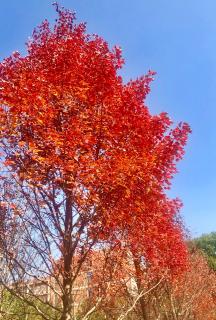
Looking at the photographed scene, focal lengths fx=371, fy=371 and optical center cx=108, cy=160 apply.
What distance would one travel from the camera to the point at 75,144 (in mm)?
7207

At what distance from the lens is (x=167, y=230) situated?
600 inches

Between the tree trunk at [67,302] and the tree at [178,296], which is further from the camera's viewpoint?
the tree at [178,296]

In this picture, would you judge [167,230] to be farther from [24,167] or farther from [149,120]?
[24,167]

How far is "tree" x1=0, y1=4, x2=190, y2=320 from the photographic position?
23.9 feet

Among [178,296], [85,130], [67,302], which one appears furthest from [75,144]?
[178,296]

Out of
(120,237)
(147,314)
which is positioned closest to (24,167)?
(120,237)

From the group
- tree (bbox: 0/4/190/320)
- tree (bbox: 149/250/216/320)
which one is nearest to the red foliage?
tree (bbox: 0/4/190/320)

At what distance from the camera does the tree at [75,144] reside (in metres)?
7.28

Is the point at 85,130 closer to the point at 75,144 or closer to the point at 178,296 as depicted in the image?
the point at 75,144

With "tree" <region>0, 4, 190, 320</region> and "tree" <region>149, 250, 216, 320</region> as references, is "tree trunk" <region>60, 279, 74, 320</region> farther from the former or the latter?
"tree" <region>149, 250, 216, 320</region>

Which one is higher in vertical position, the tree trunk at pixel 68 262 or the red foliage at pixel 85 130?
the red foliage at pixel 85 130

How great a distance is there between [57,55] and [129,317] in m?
13.2

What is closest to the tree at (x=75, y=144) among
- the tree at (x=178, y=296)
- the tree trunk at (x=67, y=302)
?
the tree trunk at (x=67, y=302)

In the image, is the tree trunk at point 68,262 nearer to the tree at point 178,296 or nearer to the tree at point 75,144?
the tree at point 75,144
